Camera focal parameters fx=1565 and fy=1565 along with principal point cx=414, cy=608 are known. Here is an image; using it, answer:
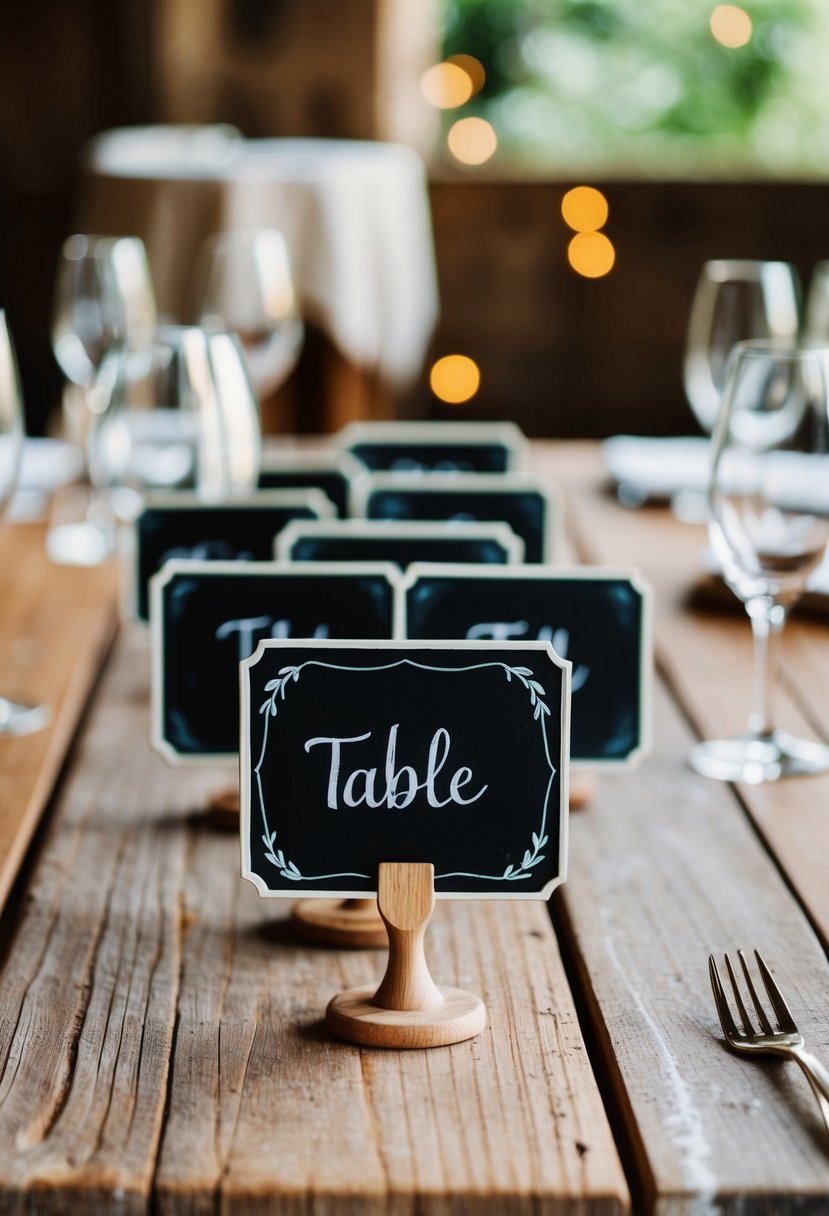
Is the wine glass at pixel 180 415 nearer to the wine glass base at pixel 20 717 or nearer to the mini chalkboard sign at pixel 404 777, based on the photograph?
the wine glass base at pixel 20 717

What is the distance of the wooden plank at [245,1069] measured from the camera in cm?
59

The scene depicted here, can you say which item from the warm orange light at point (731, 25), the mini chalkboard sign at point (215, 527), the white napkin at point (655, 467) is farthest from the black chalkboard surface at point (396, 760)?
the warm orange light at point (731, 25)

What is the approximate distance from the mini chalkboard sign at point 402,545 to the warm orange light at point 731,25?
3861 mm

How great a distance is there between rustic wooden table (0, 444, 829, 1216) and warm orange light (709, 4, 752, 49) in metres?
3.82

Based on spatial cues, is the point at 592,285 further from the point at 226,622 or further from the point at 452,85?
the point at 226,622

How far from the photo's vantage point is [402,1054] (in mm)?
693

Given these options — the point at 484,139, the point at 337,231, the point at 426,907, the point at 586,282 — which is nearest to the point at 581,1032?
the point at 426,907

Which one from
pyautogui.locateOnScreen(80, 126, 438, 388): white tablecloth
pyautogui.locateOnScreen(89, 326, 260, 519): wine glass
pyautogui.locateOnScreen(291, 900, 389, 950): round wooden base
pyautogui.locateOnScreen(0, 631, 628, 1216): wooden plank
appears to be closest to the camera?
pyautogui.locateOnScreen(0, 631, 628, 1216): wooden plank

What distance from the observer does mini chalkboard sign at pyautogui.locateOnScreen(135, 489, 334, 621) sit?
1.13 metres

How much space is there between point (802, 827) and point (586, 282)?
10.8 ft

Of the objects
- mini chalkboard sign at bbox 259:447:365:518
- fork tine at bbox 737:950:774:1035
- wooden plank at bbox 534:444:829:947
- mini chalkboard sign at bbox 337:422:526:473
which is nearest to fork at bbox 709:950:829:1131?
fork tine at bbox 737:950:774:1035

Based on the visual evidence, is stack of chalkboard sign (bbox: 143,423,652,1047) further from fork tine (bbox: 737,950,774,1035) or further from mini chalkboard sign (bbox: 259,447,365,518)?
fork tine (bbox: 737,950,774,1035)

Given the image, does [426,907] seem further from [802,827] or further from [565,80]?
[565,80]

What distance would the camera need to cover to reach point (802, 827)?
965mm
